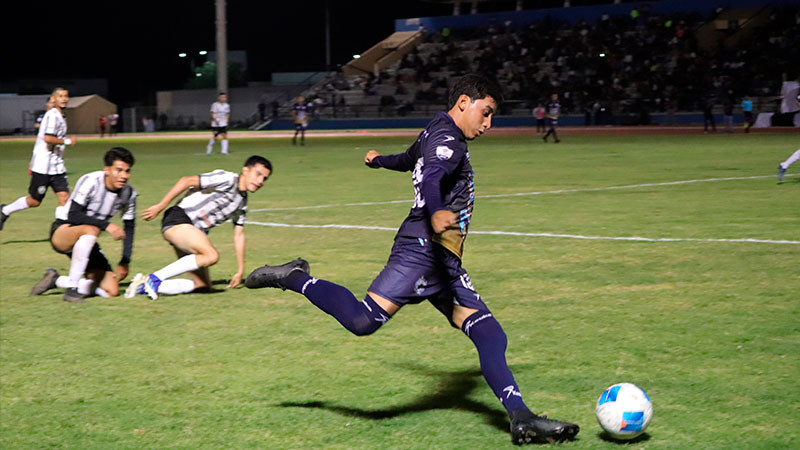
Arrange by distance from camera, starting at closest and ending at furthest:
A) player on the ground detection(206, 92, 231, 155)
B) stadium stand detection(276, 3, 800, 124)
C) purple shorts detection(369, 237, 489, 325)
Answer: purple shorts detection(369, 237, 489, 325), player on the ground detection(206, 92, 231, 155), stadium stand detection(276, 3, 800, 124)

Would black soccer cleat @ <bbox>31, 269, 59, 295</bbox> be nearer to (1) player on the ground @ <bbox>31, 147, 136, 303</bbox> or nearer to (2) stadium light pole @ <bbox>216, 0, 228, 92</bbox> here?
(1) player on the ground @ <bbox>31, 147, 136, 303</bbox>

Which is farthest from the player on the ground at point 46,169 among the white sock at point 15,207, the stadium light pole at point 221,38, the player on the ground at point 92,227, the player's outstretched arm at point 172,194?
the stadium light pole at point 221,38

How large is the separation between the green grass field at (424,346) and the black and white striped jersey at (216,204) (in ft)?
2.30

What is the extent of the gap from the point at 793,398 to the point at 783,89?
41030 millimetres

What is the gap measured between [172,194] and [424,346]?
8.94 feet

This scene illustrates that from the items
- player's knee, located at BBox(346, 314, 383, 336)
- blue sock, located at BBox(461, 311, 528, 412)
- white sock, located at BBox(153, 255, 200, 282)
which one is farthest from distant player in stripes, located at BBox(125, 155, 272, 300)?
blue sock, located at BBox(461, 311, 528, 412)

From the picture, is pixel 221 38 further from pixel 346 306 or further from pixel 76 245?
pixel 346 306

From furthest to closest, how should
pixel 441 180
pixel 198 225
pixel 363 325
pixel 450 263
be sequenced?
pixel 198 225, pixel 363 325, pixel 450 263, pixel 441 180

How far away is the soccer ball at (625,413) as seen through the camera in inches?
186

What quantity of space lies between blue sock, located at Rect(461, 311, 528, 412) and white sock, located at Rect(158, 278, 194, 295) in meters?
4.56

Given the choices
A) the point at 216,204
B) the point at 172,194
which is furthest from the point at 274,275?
the point at 216,204

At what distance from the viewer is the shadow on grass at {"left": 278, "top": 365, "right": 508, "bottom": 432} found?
5.33m

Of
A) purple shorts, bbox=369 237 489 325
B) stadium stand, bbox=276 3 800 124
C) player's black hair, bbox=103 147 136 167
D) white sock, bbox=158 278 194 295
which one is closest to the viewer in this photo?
purple shorts, bbox=369 237 489 325

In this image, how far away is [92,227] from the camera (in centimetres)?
884
